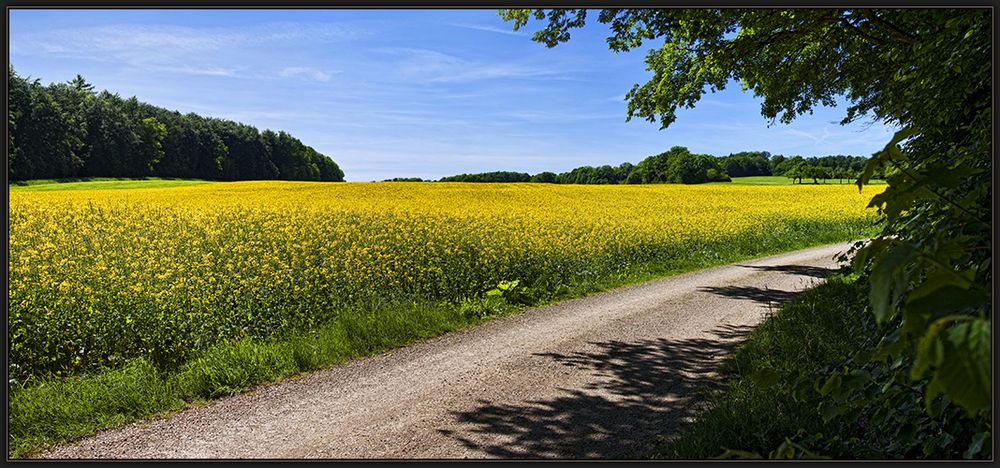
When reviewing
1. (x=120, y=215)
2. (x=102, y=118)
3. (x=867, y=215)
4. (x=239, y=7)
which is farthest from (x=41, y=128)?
(x=867, y=215)

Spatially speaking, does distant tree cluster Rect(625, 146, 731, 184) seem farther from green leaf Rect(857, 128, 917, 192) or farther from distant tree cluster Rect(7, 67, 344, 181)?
green leaf Rect(857, 128, 917, 192)

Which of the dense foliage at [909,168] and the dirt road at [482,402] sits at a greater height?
the dense foliage at [909,168]

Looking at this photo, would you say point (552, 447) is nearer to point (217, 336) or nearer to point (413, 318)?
point (413, 318)

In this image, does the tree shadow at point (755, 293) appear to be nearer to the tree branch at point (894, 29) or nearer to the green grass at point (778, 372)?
the green grass at point (778, 372)

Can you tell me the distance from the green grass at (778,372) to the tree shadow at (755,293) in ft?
2.46

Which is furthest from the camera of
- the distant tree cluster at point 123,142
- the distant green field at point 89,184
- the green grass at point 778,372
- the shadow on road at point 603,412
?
the distant green field at point 89,184

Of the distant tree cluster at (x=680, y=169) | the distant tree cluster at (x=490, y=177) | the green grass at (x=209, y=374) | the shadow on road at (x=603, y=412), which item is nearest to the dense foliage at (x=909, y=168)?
the shadow on road at (x=603, y=412)

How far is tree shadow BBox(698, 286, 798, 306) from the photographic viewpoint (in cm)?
1077

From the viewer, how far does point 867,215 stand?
92.7ft

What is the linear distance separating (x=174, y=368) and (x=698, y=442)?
5699 millimetres

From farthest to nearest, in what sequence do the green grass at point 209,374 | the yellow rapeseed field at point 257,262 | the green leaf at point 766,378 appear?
the yellow rapeseed field at point 257,262 < the green grass at point 209,374 < the green leaf at point 766,378

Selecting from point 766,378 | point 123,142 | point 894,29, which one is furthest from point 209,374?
point 123,142

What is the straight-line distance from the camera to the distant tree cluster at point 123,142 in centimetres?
1178

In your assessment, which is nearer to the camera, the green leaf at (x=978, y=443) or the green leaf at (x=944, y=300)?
the green leaf at (x=944, y=300)
